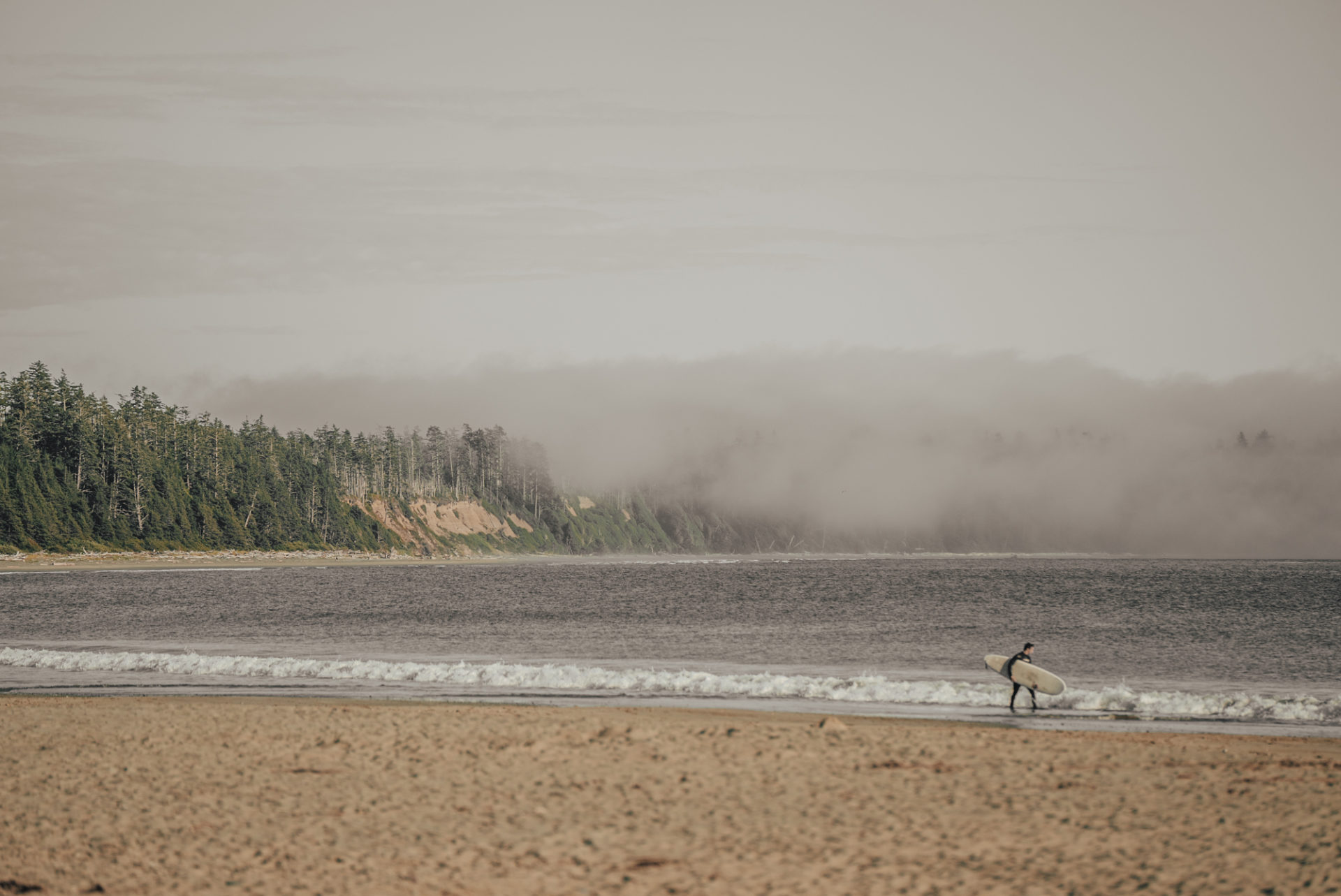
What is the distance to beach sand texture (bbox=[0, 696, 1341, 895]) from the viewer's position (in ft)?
40.0

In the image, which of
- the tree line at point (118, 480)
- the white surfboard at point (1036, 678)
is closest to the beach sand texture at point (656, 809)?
the white surfboard at point (1036, 678)

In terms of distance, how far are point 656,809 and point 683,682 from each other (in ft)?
61.6

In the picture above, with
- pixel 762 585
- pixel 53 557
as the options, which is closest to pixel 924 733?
pixel 762 585

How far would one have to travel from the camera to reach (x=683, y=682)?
33875 mm

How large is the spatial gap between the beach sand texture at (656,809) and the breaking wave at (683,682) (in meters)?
5.33

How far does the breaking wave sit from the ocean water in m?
0.11

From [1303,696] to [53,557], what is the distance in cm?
15827

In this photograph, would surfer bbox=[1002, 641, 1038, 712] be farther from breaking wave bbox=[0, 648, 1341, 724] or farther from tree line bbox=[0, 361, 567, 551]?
tree line bbox=[0, 361, 567, 551]

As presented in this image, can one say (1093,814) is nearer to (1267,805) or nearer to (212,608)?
(1267,805)

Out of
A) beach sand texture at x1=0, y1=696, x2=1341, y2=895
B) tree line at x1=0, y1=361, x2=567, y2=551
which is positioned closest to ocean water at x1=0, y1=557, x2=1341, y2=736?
beach sand texture at x1=0, y1=696, x2=1341, y2=895

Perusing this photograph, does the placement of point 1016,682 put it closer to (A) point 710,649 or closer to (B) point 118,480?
(A) point 710,649

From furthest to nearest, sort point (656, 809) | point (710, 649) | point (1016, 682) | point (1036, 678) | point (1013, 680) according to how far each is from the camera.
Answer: point (710, 649), point (1036, 678), point (1013, 680), point (1016, 682), point (656, 809)

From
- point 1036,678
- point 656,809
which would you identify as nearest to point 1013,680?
point 1036,678

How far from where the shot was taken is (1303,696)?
1224 inches
